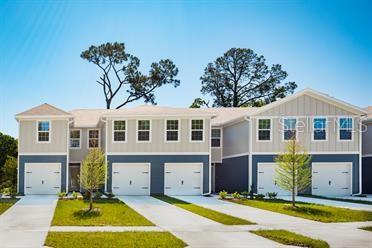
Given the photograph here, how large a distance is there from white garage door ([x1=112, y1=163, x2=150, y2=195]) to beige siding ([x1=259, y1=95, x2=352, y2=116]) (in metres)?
7.85

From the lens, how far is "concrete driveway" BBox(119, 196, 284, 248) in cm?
1294

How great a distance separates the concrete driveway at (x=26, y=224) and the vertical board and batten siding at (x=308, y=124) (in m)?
13.1

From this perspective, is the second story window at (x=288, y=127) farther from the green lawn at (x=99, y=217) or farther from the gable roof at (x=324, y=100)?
the green lawn at (x=99, y=217)

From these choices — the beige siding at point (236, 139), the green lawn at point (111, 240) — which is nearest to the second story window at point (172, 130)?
the beige siding at point (236, 139)

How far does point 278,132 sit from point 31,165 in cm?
1462

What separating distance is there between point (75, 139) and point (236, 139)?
34.1 feet

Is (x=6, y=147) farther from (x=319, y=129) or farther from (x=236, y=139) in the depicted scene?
(x=319, y=129)

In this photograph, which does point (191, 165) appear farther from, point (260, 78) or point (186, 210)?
point (260, 78)

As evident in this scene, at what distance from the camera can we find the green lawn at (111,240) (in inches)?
495

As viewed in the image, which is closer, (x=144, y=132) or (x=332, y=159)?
(x=332, y=159)

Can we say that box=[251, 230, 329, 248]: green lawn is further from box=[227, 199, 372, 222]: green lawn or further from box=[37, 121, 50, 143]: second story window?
box=[37, 121, 50, 143]: second story window

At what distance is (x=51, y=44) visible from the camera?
66.9ft

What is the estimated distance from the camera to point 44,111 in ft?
101

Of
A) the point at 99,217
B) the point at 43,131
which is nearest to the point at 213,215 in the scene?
the point at 99,217
